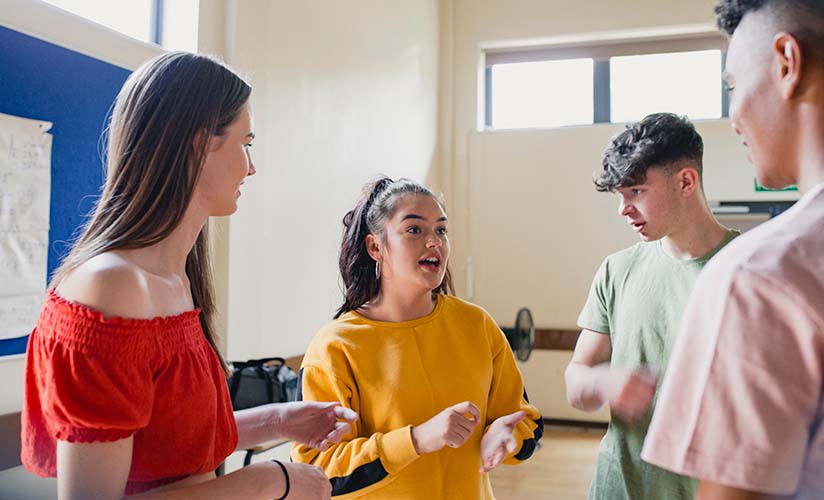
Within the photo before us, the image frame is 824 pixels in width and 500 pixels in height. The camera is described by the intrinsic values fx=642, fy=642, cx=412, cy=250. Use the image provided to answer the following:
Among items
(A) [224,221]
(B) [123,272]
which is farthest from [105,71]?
(B) [123,272]

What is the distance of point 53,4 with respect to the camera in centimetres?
220

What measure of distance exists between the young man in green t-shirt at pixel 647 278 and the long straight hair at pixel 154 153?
1.04m

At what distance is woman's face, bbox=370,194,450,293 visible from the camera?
5.59 ft

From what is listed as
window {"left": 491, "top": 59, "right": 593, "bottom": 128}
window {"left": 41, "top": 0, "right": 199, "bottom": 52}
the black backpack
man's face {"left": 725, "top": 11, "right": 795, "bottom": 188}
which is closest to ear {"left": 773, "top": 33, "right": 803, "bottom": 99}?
man's face {"left": 725, "top": 11, "right": 795, "bottom": 188}

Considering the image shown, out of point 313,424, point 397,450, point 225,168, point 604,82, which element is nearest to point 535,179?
point 604,82

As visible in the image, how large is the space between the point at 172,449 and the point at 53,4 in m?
1.90

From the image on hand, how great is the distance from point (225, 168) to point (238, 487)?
1.70ft

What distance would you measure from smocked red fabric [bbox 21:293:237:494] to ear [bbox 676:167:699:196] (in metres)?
1.23

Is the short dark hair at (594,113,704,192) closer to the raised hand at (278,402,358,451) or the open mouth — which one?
the open mouth

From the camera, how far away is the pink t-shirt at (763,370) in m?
0.56

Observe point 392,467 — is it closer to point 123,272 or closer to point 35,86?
point 123,272

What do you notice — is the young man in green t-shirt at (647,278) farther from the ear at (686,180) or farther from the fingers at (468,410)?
the fingers at (468,410)

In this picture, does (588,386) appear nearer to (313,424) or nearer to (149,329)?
(313,424)

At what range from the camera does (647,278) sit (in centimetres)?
166
